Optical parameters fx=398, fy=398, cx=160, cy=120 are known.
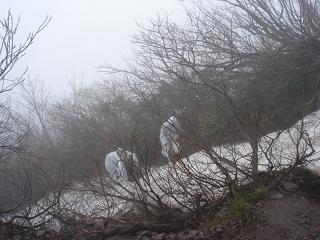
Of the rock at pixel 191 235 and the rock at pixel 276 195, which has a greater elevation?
the rock at pixel 276 195

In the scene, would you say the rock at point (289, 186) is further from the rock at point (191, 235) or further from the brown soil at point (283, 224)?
the rock at point (191, 235)

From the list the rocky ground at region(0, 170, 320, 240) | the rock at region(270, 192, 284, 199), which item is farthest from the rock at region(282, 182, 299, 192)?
the rock at region(270, 192, 284, 199)

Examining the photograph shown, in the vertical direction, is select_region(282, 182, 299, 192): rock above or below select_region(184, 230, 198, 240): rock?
above

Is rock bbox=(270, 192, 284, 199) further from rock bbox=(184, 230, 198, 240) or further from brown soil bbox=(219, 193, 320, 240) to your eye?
rock bbox=(184, 230, 198, 240)

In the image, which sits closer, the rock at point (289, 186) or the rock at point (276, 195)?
the rock at point (276, 195)

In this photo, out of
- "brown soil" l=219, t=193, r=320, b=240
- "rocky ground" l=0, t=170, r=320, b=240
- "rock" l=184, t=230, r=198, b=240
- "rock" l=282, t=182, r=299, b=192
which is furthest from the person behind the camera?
"rock" l=282, t=182, r=299, b=192

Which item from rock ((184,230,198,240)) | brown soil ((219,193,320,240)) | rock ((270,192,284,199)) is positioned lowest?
brown soil ((219,193,320,240))

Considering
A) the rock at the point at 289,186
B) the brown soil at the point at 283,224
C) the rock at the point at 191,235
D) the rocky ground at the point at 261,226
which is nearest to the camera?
the brown soil at the point at 283,224

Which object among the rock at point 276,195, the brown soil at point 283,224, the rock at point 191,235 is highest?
the rock at point 276,195

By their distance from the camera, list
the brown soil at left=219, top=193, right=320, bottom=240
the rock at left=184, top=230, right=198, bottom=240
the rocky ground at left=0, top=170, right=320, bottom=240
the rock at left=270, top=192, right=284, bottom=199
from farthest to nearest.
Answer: the rock at left=270, top=192, right=284, bottom=199
the rock at left=184, top=230, right=198, bottom=240
the rocky ground at left=0, top=170, right=320, bottom=240
the brown soil at left=219, top=193, right=320, bottom=240

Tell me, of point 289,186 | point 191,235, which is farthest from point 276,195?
point 191,235

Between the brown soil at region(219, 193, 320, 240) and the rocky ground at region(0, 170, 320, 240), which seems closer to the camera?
the brown soil at region(219, 193, 320, 240)

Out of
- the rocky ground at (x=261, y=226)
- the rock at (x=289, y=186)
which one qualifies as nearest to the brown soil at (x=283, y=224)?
the rocky ground at (x=261, y=226)

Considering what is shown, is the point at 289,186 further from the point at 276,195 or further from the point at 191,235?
the point at 191,235
